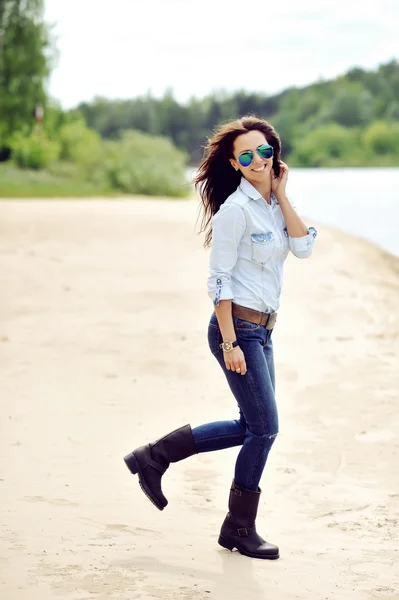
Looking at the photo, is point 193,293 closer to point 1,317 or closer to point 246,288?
point 1,317

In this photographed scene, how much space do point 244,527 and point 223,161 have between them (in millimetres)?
1523

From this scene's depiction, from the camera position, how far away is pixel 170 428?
6.75 m

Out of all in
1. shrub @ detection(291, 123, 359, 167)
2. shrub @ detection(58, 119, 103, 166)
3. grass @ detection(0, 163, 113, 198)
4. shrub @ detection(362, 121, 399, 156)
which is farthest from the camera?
shrub @ detection(291, 123, 359, 167)

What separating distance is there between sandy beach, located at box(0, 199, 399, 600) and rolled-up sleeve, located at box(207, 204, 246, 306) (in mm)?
1124

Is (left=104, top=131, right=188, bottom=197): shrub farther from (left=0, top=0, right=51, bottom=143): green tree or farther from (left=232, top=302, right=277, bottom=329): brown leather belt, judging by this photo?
(left=232, top=302, right=277, bottom=329): brown leather belt

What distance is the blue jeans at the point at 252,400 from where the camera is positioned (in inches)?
151

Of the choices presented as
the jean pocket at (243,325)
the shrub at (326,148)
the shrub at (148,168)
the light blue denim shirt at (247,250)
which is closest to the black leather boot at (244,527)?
the jean pocket at (243,325)

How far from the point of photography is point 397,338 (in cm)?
1067

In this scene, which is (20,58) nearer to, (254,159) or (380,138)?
(254,159)

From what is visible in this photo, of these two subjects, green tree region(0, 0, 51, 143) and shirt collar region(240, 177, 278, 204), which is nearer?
shirt collar region(240, 177, 278, 204)

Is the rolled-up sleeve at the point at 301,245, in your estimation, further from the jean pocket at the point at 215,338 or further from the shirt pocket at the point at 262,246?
the jean pocket at the point at 215,338

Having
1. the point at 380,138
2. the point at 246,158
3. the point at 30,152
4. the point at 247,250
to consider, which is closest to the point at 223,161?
the point at 246,158

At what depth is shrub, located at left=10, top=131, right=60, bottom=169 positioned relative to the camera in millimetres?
44494

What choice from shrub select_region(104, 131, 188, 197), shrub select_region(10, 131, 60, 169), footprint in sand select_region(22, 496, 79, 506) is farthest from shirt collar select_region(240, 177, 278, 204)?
shrub select_region(10, 131, 60, 169)
